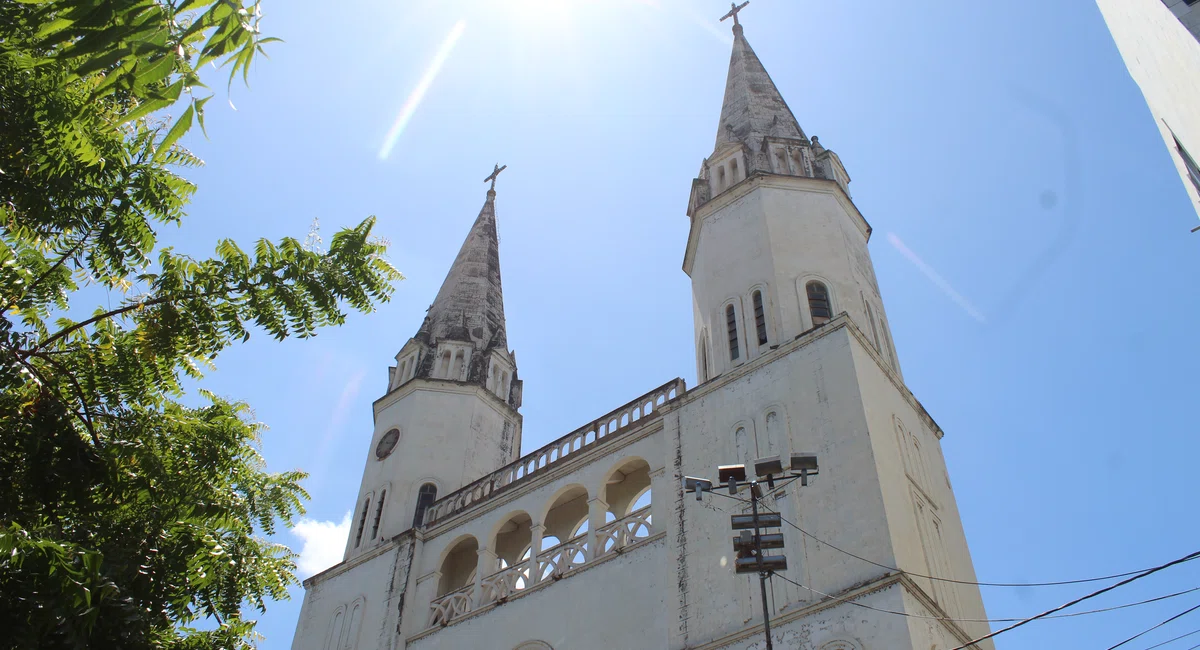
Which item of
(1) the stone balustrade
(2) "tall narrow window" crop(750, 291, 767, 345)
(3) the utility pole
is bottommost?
(3) the utility pole

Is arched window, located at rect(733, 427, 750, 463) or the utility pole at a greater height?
arched window, located at rect(733, 427, 750, 463)

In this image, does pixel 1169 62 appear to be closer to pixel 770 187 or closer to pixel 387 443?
pixel 770 187

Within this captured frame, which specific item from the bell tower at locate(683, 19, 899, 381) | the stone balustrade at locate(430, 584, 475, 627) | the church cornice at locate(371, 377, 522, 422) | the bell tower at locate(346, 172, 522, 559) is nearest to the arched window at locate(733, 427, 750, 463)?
the bell tower at locate(683, 19, 899, 381)

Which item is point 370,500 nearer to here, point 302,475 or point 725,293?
point 725,293

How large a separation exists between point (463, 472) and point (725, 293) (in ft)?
28.1

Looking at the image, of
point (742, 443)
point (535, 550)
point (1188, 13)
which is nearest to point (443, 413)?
point (535, 550)

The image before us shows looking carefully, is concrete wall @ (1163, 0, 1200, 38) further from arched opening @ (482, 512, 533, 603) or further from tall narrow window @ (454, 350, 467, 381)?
tall narrow window @ (454, 350, 467, 381)

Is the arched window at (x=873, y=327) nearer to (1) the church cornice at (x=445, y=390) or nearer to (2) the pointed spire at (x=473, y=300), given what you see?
(1) the church cornice at (x=445, y=390)

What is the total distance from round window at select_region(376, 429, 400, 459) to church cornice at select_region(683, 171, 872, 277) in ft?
30.2

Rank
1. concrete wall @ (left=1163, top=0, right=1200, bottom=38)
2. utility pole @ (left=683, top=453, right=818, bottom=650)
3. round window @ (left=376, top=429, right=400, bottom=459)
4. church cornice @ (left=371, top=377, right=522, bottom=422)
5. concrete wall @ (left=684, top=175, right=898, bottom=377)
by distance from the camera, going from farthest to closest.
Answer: church cornice @ (left=371, top=377, right=522, bottom=422) → round window @ (left=376, top=429, right=400, bottom=459) → concrete wall @ (left=684, top=175, right=898, bottom=377) → concrete wall @ (left=1163, top=0, right=1200, bottom=38) → utility pole @ (left=683, top=453, right=818, bottom=650)

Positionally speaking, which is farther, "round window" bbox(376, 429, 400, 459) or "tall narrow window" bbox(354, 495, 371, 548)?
"round window" bbox(376, 429, 400, 459)

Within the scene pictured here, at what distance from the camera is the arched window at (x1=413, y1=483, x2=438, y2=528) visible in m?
21.4

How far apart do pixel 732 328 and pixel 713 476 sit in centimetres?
387

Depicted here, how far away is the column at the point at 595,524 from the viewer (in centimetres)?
1680
